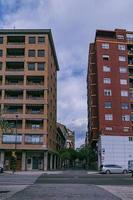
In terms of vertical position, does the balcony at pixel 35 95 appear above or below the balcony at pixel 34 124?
above

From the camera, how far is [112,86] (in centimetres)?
8106

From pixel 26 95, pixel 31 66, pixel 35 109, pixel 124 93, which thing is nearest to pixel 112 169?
pixel 35 109

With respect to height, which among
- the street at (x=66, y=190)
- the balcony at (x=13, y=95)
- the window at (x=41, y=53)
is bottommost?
the street at (x=66, y=190)

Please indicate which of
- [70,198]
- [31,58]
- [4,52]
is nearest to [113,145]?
[31,58]

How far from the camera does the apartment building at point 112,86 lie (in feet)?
258

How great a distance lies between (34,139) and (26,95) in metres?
9.98

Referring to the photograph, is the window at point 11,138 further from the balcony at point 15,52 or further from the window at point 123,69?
the window at point 123,69

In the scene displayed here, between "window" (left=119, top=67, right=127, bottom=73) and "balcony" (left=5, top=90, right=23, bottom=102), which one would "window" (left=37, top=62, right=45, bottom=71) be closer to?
"balcony" (left=5, top=90, right=23, bottom=102)

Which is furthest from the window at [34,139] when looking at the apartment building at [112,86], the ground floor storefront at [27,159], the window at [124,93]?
the window at [124,93]

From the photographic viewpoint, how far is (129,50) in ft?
282

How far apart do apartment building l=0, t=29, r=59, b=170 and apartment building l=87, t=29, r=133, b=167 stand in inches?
466

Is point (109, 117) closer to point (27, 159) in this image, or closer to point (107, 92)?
point (107, 92)

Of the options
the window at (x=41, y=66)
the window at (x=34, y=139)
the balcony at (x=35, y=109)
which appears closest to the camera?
the window at (x=34, y=139)

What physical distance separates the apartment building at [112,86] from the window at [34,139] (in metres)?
12.4
